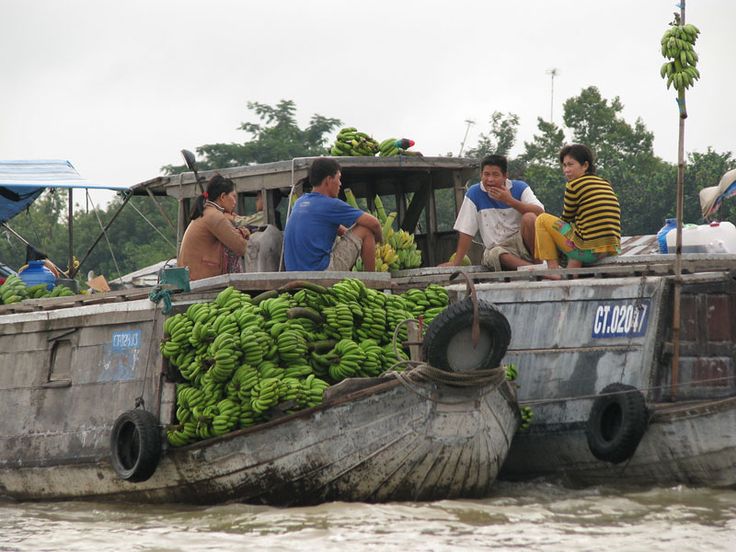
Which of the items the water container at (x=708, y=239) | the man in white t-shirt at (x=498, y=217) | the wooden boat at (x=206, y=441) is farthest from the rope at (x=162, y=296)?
the water container at (x=708, y=239)

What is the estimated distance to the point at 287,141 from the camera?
40.9 meters

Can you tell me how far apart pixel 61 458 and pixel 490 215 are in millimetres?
3767

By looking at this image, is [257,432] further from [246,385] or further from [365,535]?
[365,535]

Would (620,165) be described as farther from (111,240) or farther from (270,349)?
(270,349)

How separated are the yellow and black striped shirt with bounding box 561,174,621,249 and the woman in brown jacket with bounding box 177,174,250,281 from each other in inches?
99.7

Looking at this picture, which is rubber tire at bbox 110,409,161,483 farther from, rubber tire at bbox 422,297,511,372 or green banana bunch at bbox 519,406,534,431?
green banana bunch at bbox 519,406,534,431

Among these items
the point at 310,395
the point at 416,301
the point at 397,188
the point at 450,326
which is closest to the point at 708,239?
the point at 397,188

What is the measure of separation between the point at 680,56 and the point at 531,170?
29546 millimetres

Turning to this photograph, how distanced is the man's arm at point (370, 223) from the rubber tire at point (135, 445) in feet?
6.53

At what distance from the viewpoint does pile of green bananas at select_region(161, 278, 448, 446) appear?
848 cm

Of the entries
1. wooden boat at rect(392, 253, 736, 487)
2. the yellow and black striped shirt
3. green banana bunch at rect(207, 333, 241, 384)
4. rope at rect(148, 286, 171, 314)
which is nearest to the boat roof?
wooden boat at rect(392, 253, 736, 487)

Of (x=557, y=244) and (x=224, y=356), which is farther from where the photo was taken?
(x=557, y=244)

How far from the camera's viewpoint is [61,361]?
10180mm

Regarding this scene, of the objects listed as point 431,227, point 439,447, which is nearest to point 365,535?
point 439,447
